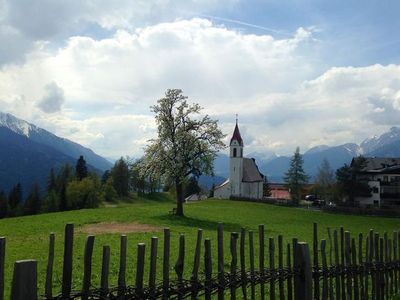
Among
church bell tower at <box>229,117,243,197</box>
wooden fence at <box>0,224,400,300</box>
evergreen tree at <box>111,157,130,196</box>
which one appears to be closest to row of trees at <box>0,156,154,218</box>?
evergreen tree at <box>111,157,130,196</box>

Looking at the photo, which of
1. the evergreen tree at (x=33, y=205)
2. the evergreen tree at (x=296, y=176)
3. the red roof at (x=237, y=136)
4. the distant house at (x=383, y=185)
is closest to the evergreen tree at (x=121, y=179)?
the evergreen tree at (x=33, y=205)

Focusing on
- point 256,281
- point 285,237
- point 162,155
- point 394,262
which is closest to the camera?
point 256,281

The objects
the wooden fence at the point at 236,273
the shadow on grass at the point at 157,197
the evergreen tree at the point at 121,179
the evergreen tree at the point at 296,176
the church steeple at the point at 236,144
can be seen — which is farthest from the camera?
the shadow on grass at the point at 157,197

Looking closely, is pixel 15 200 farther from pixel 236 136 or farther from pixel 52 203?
pixel 236 136

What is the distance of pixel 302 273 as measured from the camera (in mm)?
9055

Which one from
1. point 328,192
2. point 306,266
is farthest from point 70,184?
point 306,266

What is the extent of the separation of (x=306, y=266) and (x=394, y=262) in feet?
14.4

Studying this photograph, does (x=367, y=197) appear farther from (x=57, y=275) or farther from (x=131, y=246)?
(x=57, y=275)

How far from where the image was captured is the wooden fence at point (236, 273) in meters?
5.91

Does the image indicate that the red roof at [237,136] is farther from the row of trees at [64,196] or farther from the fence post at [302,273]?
the fence post at [302,273]

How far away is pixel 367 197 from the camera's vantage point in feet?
351

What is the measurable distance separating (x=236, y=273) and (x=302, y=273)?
172cm

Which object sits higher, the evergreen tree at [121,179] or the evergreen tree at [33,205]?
the evergreen tree at [121,179]

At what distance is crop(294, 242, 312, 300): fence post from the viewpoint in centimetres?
901
